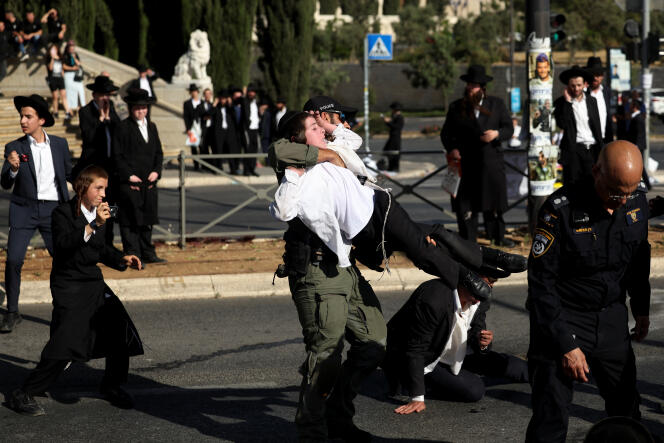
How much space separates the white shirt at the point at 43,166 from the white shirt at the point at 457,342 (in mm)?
3699

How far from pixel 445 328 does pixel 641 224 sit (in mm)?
1723

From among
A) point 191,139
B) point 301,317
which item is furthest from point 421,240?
point 191,139

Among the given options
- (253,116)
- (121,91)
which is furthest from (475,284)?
(121,91)

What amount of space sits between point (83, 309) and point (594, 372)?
3074mm

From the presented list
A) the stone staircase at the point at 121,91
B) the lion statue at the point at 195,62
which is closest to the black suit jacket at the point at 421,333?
the stone staircase at the point at 121,91

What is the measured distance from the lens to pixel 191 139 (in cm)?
2236

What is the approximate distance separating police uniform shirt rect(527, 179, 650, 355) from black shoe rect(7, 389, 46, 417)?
3129mm

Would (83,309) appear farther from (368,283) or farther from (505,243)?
(505,243)

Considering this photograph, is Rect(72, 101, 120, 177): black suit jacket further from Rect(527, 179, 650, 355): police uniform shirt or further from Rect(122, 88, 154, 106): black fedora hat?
Rect(527, 179, 650, 355): police uniform shirt

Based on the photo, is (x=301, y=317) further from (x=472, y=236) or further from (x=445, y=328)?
(x=472, y=236)

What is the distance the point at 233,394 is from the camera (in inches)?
256

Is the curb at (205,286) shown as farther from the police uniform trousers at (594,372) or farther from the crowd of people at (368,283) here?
the police uniform trousers at (594,372)

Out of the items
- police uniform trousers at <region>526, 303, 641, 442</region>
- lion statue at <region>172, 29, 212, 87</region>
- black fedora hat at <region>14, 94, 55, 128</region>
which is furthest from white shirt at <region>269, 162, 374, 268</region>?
lion statue at <region>172, 29, 212, 87</region>

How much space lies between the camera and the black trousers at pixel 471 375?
6.12m
